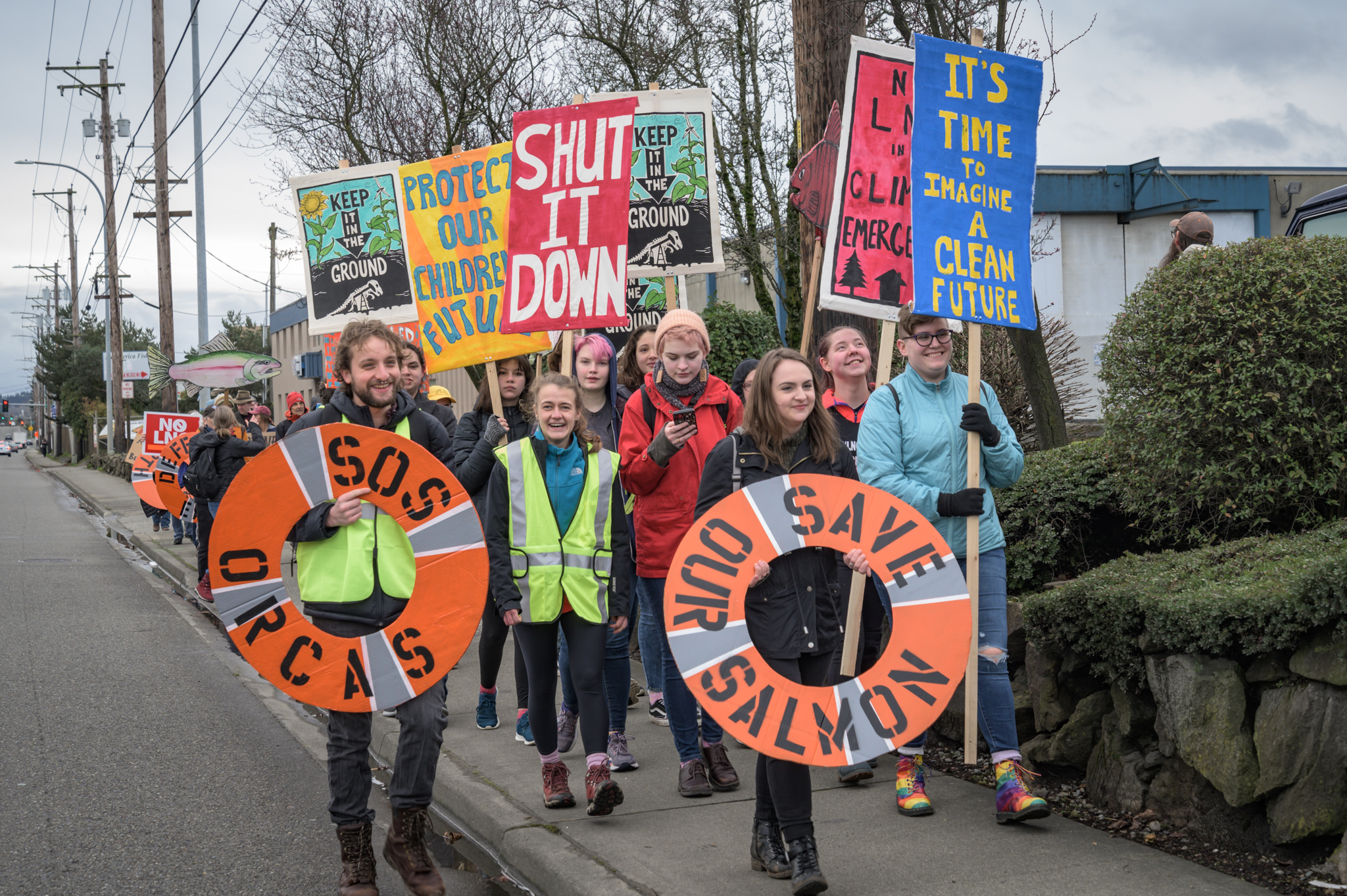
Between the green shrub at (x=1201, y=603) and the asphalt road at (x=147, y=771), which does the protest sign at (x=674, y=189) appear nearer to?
the green shrub at (x=1201, y=603)

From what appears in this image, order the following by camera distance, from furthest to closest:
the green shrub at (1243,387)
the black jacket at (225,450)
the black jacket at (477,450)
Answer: the black jacket at (225,450)
the black jacket at (477,450)
the green shrub at (1243,387)

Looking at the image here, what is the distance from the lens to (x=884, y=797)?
508 cm

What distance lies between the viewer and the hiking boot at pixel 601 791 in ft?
15.8

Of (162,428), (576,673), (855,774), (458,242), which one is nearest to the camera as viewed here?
(576,673)

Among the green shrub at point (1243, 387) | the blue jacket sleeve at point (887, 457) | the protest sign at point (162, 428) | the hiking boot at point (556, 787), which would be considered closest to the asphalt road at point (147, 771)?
the hiking boot at point (556, 787)

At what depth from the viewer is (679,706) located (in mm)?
5125

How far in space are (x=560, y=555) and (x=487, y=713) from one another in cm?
213

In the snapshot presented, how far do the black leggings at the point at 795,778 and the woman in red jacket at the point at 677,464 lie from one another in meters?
1.13

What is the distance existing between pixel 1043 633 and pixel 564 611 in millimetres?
1959

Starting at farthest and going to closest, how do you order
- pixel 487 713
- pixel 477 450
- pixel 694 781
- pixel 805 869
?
pixel 487 713
pixel 477 450
pixel 694 781
pixel 805 869

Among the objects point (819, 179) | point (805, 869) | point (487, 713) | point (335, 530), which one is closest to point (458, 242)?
point (819, 179)

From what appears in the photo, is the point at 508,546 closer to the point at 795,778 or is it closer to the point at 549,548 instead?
the point at 549,548

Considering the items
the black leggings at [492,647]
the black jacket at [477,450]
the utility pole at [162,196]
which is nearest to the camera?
the black jacket at [477,450]

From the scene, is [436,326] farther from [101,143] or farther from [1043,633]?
[101,143]
